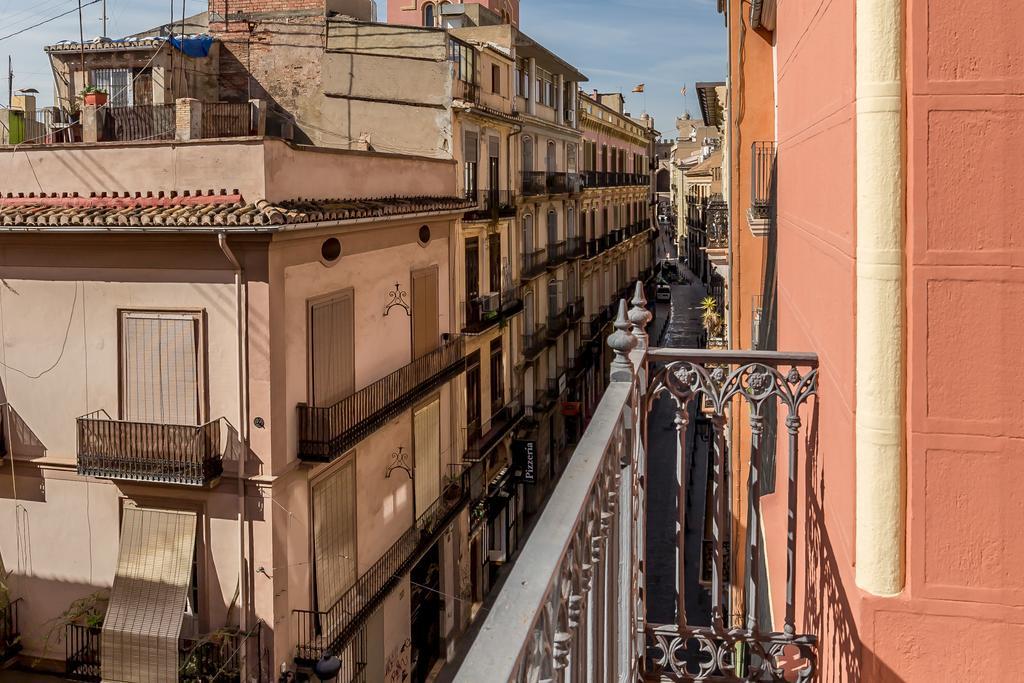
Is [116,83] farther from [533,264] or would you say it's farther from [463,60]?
[533,264]

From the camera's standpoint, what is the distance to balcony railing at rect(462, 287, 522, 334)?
68.4 ft

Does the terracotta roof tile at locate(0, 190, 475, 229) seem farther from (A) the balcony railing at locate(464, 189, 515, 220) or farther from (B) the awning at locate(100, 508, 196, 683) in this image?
(A) the balcony railing at locate(464, 189, 515, 220)

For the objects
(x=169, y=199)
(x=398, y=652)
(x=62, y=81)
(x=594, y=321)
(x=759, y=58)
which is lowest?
(x=398, y=652)

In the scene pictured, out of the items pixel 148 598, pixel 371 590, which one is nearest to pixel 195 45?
pixel 371 590

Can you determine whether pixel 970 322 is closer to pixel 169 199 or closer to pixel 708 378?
pixel 708 378

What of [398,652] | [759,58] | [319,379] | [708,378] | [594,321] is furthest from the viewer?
[594,321]

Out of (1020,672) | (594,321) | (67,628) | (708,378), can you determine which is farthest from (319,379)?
(594,321)

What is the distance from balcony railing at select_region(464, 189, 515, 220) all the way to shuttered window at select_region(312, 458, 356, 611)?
812 cm

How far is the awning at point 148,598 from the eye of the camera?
37.8 feet

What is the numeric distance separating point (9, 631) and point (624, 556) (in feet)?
39.4

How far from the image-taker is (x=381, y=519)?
14977 mm

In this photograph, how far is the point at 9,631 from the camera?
41.6 feet

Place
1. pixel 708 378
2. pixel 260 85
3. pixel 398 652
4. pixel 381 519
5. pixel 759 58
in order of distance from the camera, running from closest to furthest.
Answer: pixel 708 378
pixel 759 58
pixel 381 519
pixel 398 652
pixel 260 85

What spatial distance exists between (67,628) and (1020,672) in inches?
478
